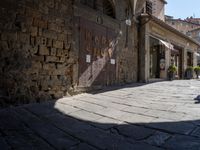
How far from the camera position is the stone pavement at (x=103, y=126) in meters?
3.09

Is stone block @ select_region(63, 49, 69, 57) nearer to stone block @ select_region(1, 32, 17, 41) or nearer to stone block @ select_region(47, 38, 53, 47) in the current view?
stone block @ select_region(47, 38, 53, 47)

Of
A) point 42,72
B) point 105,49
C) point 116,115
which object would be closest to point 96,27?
point 105,49

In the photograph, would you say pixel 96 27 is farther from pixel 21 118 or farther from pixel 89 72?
pixel 21 118

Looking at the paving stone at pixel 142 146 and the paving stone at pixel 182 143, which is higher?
the paving stone at pixel 182 143

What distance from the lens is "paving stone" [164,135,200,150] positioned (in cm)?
287

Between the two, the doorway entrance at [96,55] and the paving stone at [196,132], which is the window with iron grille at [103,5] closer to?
the doorway entrance at [96,55]

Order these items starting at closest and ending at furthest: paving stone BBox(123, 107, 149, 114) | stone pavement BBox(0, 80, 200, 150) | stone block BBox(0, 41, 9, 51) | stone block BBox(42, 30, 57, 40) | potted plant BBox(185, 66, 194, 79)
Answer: stone pavement BBox(0, 80, 200, 150), paving stone BBox(123, 107, 149, 114), stone block BBox(0, 41, 9, 51), stone block BBox(42, 30, 57, 40), potted plant BBox(185, 66, 194, 79)

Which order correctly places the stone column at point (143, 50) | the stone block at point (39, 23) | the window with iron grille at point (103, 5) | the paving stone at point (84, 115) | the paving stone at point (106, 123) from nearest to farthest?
the paving stone at point (106, 123) < the paving stone at point (84, 115) < the stone block at point (39, 23) < the window with iron grille at point (103, 5) < the stone column at point (143, 50)

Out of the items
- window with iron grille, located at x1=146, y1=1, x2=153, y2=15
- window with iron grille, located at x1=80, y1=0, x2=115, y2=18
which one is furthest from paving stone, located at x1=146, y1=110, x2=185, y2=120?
window with iron grille, located at x1=146, y1=1, x2=153, y2=15

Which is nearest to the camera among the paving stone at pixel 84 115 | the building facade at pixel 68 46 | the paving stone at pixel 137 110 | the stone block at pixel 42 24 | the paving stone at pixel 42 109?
the paving stone at pixel 84 115

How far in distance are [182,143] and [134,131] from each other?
0.81 meters

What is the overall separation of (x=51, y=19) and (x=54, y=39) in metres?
0.57

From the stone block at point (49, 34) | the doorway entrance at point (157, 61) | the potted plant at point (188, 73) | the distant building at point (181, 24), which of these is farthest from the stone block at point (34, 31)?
the distant building at point (181, 24)

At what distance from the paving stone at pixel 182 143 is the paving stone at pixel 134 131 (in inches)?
15.6
